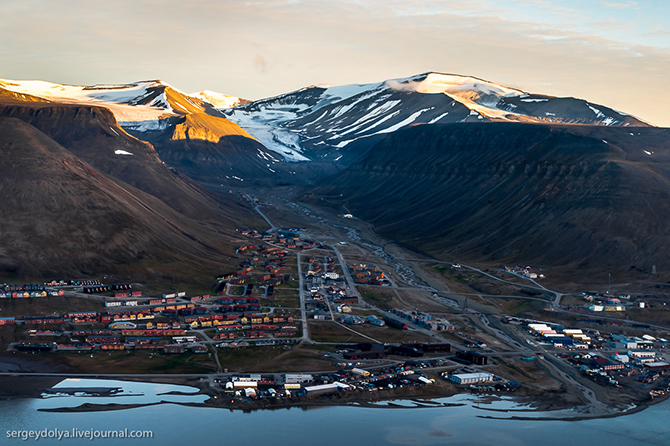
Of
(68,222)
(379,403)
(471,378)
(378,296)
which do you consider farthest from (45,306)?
(471,378)

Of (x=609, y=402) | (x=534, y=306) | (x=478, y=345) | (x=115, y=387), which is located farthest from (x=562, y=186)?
(x=115, y=387)

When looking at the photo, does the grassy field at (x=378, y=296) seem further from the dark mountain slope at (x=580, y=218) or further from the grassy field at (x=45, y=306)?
the grassy field at (x=45, y=306)

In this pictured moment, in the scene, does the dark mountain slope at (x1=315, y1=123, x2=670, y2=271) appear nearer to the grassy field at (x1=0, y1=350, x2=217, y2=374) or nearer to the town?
the town

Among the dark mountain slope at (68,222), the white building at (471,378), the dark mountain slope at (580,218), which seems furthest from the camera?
the dark mountain slope at (580,218)

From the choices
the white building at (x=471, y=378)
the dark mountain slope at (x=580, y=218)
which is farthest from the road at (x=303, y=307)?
the dark mountain slope at (x=580, y=218)

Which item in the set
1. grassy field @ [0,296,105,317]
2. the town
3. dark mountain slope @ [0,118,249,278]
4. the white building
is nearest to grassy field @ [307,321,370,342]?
the town

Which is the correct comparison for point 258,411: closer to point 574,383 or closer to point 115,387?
point 115,387
